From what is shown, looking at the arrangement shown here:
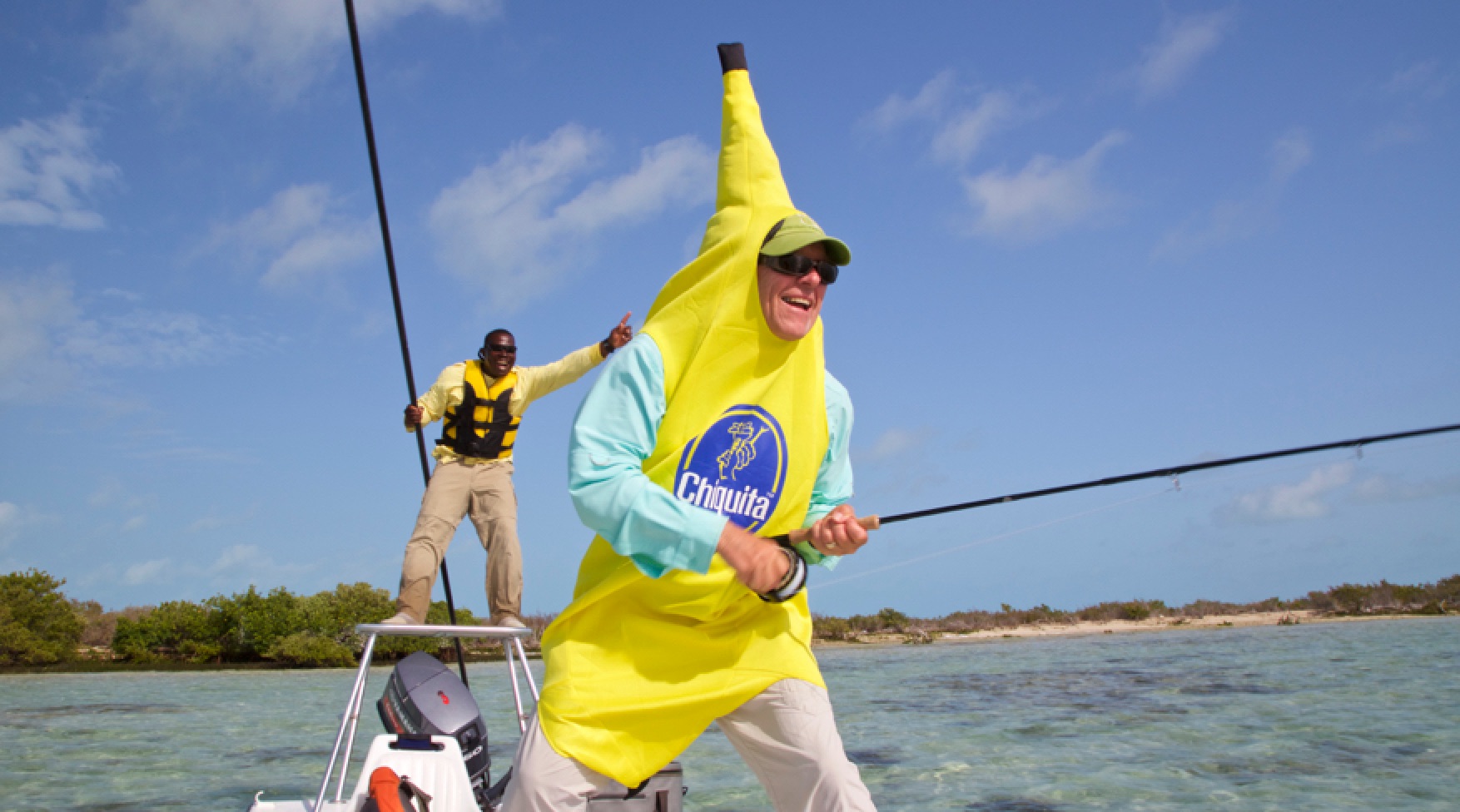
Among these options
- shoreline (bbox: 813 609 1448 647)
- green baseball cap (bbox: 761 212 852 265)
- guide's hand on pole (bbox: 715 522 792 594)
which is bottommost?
shoreline (bbox: 813 609 1448 647)

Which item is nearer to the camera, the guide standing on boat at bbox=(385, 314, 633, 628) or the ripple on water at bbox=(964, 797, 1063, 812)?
the guide standing on boat at bbox=(385, 314, 633, 628)

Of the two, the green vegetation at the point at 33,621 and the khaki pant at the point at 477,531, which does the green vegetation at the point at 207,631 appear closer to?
the green vegetation at the point at 33,621

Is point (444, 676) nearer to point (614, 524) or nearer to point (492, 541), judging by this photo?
point (492, 541)

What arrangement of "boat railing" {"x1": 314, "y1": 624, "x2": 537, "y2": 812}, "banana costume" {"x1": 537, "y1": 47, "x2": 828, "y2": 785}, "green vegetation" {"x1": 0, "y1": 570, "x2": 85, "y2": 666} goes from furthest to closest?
"green vegetation" {"x1": 0, "y1": 570, "x2": 85, "y2": 666}
"boat railing" {"x1": 314, "y1": 624, "x2": 537, "y2": 812}
"banana costume" {"x1": 537, "y1": 47, "x2": 828, "y2": 785}

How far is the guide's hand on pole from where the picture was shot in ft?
6.37

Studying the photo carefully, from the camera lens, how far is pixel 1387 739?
9461 mm

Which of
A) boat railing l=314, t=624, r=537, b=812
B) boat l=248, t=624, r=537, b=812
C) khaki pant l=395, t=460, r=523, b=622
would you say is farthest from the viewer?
khaki pant l=395, t=460, r=523, b=622

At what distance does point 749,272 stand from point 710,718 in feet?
3.67

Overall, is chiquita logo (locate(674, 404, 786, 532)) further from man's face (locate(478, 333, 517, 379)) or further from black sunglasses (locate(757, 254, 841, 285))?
man's face (locate(478, 333, 517, 379))

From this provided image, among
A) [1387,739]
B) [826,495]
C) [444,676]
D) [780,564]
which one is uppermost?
[826,495]

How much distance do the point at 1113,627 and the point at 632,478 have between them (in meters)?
38.7

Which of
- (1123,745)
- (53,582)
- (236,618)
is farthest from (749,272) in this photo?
(53,582)

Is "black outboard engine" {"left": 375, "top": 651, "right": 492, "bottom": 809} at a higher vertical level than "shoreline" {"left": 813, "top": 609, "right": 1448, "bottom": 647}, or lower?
higher

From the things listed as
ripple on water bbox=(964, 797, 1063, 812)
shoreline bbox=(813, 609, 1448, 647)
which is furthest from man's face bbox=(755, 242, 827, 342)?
shoreline bbox=(813, 609, 1448, 647)
